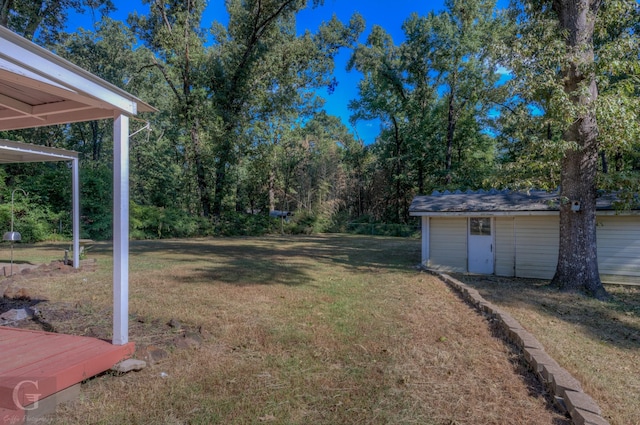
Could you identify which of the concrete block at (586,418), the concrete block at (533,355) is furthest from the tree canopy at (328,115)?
the concrete block at (586,418)

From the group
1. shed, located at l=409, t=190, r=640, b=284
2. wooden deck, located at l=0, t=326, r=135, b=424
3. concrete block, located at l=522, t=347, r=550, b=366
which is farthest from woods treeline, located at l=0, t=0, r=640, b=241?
wooden deck, located at l=0, t=326, r=135, b=424

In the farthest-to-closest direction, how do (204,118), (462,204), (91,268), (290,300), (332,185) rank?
(332,185), (204,118), (462,204), (91,268), (290,300)

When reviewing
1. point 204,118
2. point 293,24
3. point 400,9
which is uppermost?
point 400,9

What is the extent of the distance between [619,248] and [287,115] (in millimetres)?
19579

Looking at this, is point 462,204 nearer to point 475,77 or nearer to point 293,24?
point 475,77

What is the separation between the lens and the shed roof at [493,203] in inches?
345

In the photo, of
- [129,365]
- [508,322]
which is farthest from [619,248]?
[129,365]

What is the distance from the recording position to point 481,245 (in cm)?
1005

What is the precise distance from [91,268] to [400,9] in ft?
84.7

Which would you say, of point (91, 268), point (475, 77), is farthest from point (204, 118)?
point (475, 77)

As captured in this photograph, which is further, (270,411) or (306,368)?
(306,368)

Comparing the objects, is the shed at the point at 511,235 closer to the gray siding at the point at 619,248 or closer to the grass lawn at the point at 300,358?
the gray siding at the point at 619,248

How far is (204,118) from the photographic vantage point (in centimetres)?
1988

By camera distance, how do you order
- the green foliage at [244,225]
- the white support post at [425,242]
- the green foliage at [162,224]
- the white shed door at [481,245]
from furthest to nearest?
the green foliage at [244,225], the green foliage at [162,224], the white support post at [425,242], the white shed door at [481,245]
